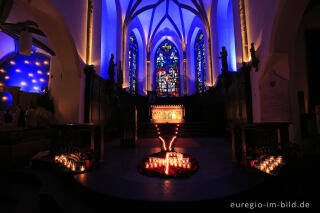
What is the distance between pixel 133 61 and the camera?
526 inches

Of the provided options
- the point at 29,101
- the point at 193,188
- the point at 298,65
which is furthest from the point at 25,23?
the point at 298,65

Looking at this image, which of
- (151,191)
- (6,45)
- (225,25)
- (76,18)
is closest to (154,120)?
(76,18)

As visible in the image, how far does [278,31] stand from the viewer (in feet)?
13.0

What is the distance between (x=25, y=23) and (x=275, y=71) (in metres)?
10.7

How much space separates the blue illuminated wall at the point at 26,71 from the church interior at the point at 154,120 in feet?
0.18

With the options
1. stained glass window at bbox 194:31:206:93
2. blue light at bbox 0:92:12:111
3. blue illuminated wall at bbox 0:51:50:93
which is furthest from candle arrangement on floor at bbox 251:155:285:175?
blue light at bbox 0:92:12:111

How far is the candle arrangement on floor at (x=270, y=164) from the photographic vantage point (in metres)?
2.43

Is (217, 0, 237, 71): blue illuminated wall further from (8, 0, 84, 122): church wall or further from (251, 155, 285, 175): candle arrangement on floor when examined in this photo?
(8, 0, 84, 122): church wall

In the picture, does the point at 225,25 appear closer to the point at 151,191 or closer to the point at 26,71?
the point at 151,191

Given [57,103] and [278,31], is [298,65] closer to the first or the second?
[278,31]

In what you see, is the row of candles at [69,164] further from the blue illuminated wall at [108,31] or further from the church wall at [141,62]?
the church wall at [141,62]

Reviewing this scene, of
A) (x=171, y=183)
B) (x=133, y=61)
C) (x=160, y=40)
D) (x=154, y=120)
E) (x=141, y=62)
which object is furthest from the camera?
(x=160, y=40)

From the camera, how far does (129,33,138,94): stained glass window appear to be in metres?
12.7

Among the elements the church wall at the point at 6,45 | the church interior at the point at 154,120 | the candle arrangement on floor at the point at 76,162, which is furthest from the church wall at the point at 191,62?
the church wall at the point at 6,45
